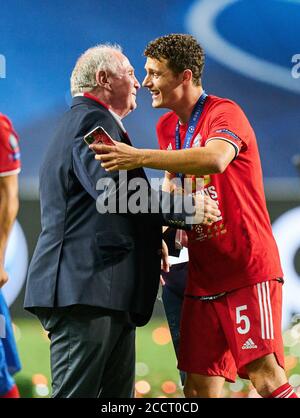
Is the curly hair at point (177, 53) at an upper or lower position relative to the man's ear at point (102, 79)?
upper

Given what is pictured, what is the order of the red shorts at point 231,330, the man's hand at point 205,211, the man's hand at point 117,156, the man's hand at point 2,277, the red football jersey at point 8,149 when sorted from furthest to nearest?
the man's hand at point 2,277, the red football jersey at point 8,149, the red shorts at point 231,330, the man's hand at point 205,211, the man's hand at point 117,156

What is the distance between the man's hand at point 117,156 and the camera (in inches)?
106

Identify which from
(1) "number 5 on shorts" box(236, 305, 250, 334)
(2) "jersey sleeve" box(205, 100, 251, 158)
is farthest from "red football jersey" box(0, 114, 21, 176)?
(1) "number 5 on shorts" box(236, 305, 250, 334)

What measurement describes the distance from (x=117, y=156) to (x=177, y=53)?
0.71 metres

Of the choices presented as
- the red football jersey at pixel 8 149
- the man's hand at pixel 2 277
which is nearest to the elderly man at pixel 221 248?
the red football jersey at pixel 8 149

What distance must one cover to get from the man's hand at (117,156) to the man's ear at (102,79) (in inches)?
12.1

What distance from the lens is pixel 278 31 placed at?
12.7 feet

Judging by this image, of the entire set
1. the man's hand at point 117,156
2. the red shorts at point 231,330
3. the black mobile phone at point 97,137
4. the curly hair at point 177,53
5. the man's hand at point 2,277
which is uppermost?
the curly hair at point 177,53

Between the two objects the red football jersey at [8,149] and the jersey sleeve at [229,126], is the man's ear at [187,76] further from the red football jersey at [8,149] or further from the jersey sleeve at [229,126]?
the red football jersey at [8,149]

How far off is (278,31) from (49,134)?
1.23m

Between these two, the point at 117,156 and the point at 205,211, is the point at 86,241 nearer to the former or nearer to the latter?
the point at 117,156

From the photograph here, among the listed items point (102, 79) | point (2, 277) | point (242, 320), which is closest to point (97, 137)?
point (102, 79)

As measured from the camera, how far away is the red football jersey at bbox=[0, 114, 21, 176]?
11.7ft
